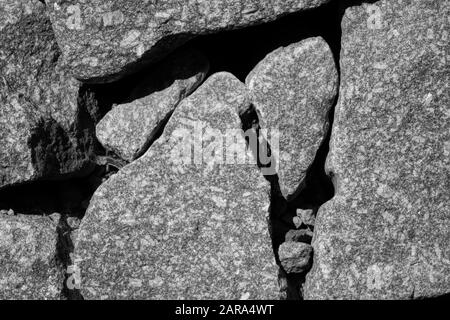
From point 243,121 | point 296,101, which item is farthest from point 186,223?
point 296,101

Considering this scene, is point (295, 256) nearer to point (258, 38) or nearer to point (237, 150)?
point (237, 150)

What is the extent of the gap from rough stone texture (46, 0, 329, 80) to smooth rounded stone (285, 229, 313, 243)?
73cm

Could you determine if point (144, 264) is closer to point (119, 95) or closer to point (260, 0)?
point (119, 95)

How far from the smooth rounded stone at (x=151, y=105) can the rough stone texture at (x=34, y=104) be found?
0.13 metres

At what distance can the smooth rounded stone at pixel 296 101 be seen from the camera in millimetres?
2549

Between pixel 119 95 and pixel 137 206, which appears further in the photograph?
pixel 119 95

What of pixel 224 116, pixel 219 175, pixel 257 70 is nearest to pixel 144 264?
pixel 219 175

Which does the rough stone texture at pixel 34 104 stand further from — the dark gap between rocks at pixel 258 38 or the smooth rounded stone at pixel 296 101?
the smooth rounded stone at pixel 296 101

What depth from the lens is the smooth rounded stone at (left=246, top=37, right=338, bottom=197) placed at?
2.55m

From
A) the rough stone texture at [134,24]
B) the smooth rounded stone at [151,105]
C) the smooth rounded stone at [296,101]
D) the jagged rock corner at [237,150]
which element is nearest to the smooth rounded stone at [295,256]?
the jagged rock corner at [237,150]

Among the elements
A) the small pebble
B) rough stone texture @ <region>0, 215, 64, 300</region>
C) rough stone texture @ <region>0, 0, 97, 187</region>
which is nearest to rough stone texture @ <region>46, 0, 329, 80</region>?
rough stone texture @ <region>0, 0, 97, 187</region>

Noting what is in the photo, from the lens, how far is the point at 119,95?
274 centimetres

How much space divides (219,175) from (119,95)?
1.69 ft

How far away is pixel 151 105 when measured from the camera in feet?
8.54
